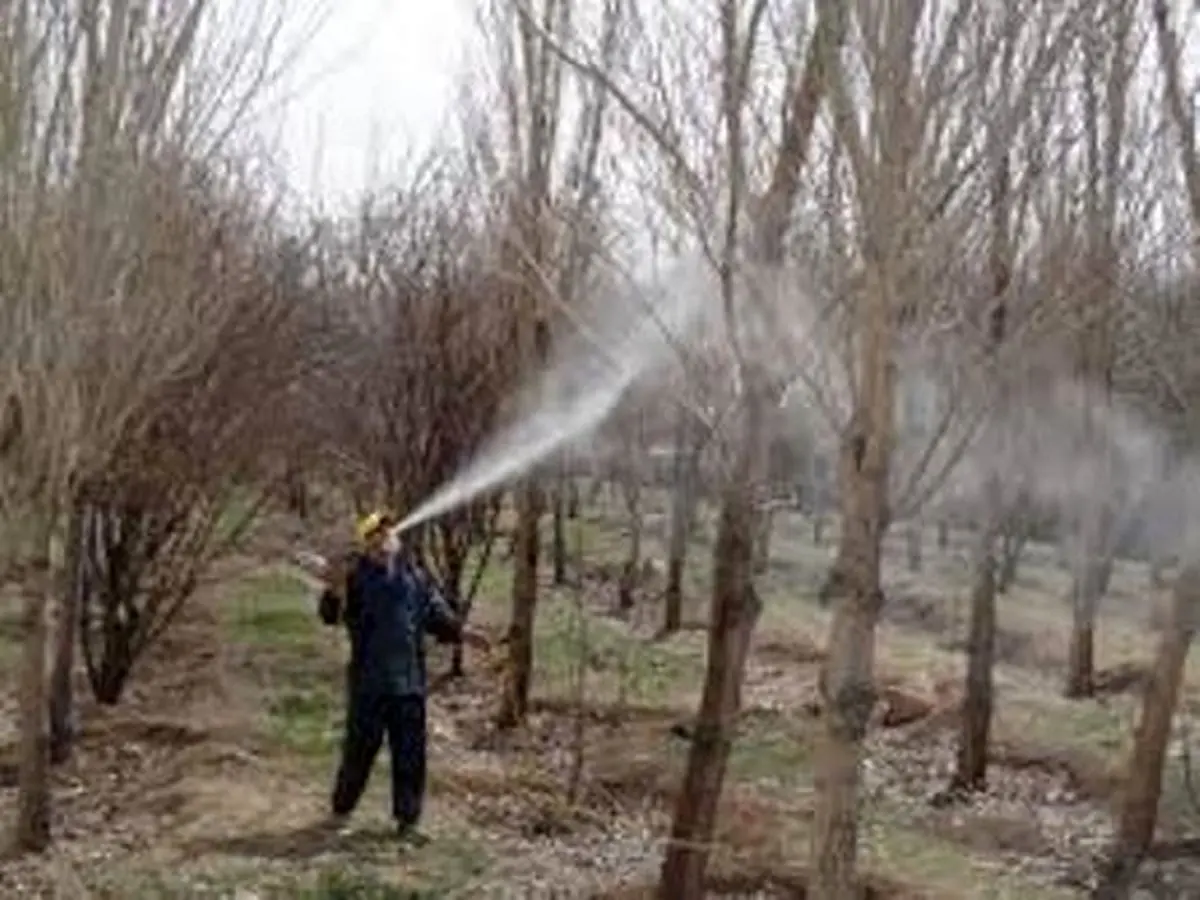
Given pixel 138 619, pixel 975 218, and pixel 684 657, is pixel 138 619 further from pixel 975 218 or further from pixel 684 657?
pixel 975 218

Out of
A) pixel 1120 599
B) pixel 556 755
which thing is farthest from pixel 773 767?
pixel 1120 599

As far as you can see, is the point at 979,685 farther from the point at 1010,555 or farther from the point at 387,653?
the point at 1010,555

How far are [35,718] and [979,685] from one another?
584 cm

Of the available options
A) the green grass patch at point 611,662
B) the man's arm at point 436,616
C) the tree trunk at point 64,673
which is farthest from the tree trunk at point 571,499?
the man's arm at point 436,616

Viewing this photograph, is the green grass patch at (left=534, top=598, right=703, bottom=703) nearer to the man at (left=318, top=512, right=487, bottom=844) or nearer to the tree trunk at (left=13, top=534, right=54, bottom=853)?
the man at (left=318, top=512, right=487, bottom=844)

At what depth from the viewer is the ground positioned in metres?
8.62

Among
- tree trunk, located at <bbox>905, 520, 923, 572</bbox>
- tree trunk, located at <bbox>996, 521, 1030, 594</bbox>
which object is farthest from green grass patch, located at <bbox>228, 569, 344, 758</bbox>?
tree trunk, located at <bbox>905, 520, 923, 572</bbox>

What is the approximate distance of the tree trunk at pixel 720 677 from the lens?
737 centimetres

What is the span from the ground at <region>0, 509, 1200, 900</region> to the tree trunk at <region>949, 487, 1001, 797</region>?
20 centimetres

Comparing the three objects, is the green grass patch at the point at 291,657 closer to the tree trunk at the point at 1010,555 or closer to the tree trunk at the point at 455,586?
the tree trunk at the point at 455,586

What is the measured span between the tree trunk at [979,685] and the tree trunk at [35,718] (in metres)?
5.54

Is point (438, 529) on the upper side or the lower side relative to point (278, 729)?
upper

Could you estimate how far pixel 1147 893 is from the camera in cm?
975

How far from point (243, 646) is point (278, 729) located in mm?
3913
